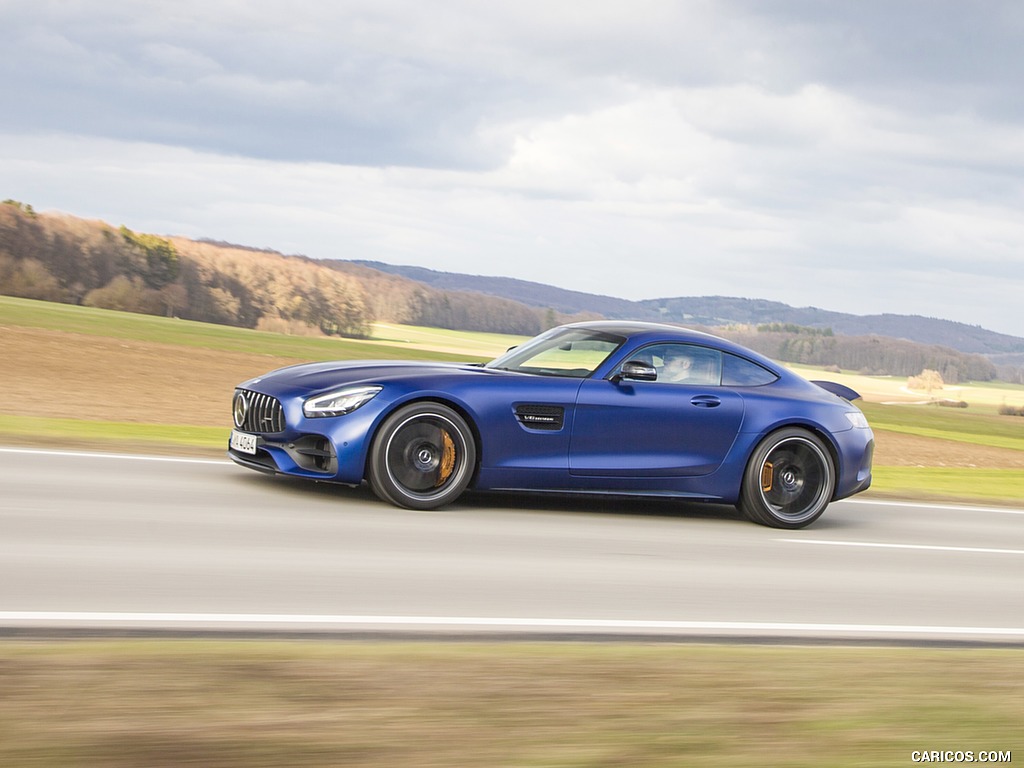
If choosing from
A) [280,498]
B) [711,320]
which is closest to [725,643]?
[280,498]

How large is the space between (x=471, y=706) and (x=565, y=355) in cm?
522

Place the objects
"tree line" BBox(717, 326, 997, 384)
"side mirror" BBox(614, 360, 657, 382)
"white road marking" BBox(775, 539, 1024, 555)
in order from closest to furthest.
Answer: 1. "side mirror" BBox(614, 360, 657, 382)
2. "white road marking" BBox(775, 539, 1024, 555)
3. "tree line" BBox(717, 326, 997, 384)

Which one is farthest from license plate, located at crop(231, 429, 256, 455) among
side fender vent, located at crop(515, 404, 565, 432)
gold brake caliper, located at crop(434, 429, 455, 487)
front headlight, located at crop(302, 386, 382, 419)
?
side fender vent, located at crop(515, 404, 565, 432)

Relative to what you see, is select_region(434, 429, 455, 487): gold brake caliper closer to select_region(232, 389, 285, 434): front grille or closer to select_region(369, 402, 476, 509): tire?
select_region(369, 402, 476, 509): tire

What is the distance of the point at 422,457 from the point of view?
26.3 ft

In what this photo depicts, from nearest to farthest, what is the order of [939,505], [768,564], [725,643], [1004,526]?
[725,643] → [768,564] → [1004,526] → [939,505]

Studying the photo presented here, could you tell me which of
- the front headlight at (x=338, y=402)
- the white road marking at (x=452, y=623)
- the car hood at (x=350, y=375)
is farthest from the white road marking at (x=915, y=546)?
the front headlight at (x=338, y=402)

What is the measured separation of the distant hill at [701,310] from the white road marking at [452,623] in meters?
120

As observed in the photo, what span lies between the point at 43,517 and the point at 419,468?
2405 millimetres

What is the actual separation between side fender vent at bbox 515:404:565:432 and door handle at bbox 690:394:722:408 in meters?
1.10

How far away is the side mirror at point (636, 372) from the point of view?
840cm

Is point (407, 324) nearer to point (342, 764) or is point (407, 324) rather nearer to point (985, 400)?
point (985, 400)

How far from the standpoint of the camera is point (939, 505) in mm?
12180

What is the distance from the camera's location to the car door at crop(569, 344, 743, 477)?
27.7 feet
